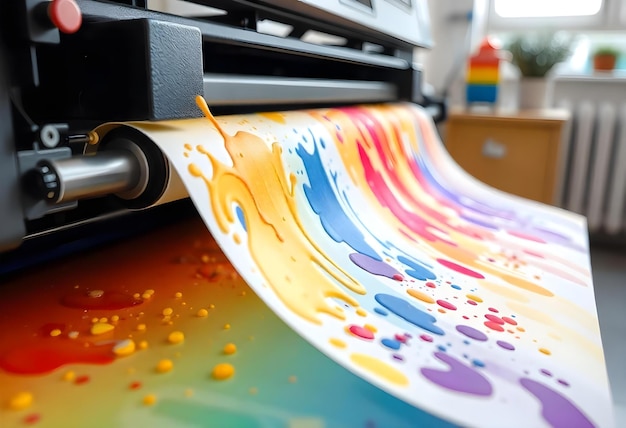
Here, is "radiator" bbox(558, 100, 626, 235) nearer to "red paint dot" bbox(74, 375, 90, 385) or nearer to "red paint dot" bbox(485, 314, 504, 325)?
"red paint dot" bbox(485, 314, 504, 325)

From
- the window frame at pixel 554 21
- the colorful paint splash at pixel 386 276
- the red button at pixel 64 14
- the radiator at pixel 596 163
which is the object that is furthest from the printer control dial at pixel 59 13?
the window frame at pixel 554 21

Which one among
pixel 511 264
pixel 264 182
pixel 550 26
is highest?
pixel 550 26

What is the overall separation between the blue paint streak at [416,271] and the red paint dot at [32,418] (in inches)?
14.9

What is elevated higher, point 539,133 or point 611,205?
point 539,133

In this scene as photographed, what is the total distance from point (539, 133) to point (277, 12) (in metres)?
1.46

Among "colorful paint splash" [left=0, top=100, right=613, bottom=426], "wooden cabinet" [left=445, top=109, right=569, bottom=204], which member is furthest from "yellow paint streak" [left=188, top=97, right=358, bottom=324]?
"wooden cabinet" [left=445, top=109, right=569, bottom=204]

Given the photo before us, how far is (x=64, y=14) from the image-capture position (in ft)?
1.14

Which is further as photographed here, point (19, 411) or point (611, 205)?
point (611, 205)

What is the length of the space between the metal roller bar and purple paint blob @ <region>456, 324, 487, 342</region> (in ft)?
1.11

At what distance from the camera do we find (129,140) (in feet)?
1.41

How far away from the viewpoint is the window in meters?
2.41

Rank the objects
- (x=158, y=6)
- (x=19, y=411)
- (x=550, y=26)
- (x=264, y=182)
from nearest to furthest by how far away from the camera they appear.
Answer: (x=19, y=411) < (x=264, y=182) < (x=158, y=6) < (x=550, y=26)

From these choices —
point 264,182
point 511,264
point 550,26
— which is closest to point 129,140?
point 264,182

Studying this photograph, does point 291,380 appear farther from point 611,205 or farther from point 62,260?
point 611,205
